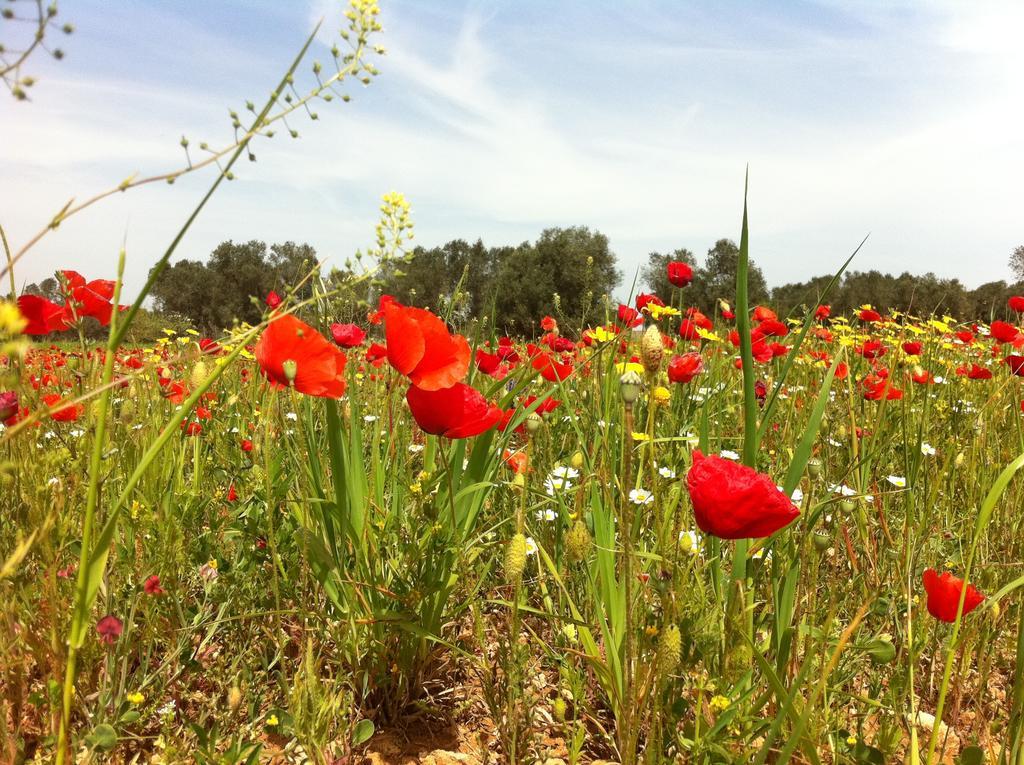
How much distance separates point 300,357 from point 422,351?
0.76 feet

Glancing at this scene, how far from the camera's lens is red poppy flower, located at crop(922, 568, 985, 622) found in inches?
52.5

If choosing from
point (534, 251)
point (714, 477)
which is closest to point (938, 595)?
point (714, 477)

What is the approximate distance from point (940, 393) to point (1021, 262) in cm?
5030

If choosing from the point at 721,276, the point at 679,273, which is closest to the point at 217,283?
the point at 721,276

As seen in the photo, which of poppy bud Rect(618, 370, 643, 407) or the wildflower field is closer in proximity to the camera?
poppy bud Rect(618, 370, 643, 407)

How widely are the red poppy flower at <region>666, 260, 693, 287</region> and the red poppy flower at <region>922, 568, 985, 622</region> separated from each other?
81.5 inches

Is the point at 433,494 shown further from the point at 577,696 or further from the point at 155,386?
the point at 155,386

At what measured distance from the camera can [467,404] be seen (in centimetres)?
136

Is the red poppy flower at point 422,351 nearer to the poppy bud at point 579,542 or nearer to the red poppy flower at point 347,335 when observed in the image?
the poppy bud at point 579,542

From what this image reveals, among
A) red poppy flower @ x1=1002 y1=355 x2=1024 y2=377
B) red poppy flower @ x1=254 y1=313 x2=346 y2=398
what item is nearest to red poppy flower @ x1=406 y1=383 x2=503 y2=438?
red poppy flower @ x1=254 y1=313 x2=346 y2=398

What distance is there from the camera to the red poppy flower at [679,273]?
324 centimetres

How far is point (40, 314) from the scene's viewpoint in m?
1.48

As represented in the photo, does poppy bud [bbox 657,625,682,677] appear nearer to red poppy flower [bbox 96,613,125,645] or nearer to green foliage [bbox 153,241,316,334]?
red poppy flower [bbox 96,613,125,645]

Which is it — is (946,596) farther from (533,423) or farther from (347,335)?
(347,335)
